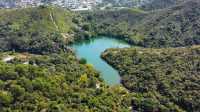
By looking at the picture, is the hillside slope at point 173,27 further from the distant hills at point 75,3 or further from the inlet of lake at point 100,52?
the distant hills at point 75,3

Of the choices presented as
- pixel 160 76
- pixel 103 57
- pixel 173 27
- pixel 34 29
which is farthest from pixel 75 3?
pixel 160 76

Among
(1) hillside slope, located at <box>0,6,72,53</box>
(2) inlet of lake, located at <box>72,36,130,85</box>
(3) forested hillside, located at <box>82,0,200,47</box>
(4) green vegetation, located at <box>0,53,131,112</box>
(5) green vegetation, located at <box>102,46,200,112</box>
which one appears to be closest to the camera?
(4) green vegetation, located at <box>0,53,131,112</box>

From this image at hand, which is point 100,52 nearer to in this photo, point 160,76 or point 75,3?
point 160,76

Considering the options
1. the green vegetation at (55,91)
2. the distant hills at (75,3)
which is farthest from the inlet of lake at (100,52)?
the distant hills at (75,3)

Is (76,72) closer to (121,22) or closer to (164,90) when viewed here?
(164,90)

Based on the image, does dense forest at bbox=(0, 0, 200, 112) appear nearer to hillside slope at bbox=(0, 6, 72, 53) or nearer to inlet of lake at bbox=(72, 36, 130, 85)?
hillside slope at bbox=(0, 6, 72, 53)

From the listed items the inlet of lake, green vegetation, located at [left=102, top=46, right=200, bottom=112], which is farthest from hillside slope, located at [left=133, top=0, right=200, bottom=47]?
green vegetation, located at [left=102, top=46, right=200, bottom=112]
